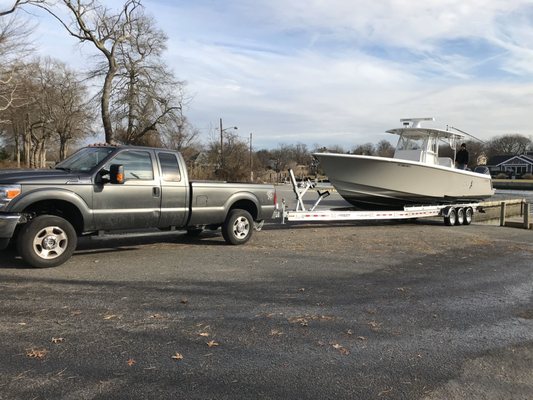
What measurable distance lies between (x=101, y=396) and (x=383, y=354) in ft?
8.29

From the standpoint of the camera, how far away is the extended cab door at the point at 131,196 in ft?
27.4

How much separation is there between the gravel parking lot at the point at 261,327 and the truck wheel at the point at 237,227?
2.81ft

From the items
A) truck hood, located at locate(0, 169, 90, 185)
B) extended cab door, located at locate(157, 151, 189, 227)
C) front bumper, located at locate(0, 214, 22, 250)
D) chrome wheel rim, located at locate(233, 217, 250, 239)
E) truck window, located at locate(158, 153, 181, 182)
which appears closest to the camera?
front bumper, located at locate(0, 214, 22, 250)

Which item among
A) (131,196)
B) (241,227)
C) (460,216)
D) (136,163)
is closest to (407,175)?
(460,216)

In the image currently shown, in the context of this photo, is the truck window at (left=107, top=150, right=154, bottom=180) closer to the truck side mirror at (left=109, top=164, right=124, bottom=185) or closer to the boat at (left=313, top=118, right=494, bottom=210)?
the truck side mirror at (left=109, top=164, right=124, bottom=185)

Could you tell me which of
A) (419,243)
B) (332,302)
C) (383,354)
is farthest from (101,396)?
(419,243)

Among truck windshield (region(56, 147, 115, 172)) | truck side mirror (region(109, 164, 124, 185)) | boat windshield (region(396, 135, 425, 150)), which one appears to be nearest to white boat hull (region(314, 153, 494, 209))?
boat windshield (region(396, 135, 425, 150))

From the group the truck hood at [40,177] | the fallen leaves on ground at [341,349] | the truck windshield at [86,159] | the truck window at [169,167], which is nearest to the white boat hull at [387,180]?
the truck window at [169,167]

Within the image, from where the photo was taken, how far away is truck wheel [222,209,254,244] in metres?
10.4

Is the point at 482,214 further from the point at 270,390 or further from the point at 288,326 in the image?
the point at 270,390

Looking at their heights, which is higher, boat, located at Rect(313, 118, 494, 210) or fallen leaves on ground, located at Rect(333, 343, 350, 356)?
boat, located at Rect(313, 118, 494, 210)

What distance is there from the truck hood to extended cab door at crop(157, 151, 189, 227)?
4.89 ft

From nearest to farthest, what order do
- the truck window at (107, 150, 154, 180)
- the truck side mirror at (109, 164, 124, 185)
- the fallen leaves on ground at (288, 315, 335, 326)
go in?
the fallen leaves on ground at (288, 315, 335, 326) → the truck side mirror at (109, 164, 124, 185) → the truck window at (107, 150, 154, 180)

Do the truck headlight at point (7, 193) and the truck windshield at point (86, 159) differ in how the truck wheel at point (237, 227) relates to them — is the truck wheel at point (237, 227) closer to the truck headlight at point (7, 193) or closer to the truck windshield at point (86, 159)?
the truck windshield at point (86, 159)
